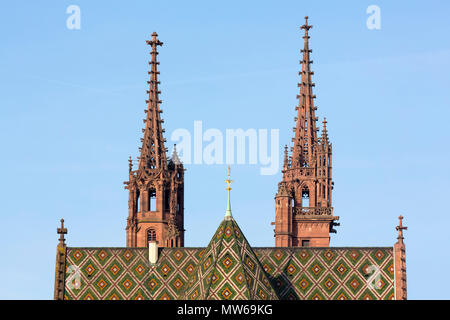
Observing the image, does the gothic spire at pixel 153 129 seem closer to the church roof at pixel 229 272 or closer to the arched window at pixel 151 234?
the arched window at pixel 151 234

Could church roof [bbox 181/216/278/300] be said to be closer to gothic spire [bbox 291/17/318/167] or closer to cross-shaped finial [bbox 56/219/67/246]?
cross-shaped finial [bbox 56/219/67/246]

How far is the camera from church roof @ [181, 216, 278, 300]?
84.1 meters

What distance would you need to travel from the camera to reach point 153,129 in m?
133

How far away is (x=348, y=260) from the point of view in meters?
92.1

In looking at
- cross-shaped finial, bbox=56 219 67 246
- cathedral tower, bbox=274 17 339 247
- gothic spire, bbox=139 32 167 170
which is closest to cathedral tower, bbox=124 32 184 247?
gothic spire, bbox=139 32 167 170

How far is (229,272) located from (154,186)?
44457 millimetres

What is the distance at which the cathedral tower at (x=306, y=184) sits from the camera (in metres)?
125

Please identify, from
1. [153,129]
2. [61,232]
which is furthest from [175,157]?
[61,232]

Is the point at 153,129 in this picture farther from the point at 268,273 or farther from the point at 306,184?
the point at 268,273
